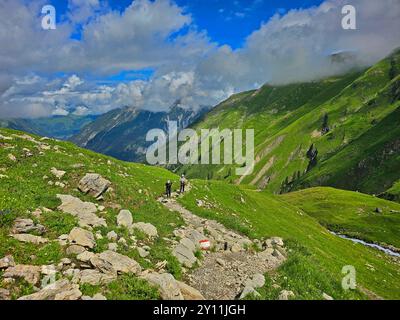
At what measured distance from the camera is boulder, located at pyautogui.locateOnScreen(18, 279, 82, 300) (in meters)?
16.1

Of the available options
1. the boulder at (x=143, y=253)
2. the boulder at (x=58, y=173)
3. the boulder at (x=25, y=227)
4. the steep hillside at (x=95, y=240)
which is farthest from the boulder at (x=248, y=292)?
the boulder at (x=58, y=173)

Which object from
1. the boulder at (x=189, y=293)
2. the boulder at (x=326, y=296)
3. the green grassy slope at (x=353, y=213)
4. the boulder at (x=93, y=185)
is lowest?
the green grassy slope at (x=353, y=213)

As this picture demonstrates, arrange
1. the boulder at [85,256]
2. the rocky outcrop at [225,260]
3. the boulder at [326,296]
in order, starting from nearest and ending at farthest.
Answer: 1. the boulder at [85,256]
2. the rocky outcrop at [225,260]
3. the boulder at [326,296]

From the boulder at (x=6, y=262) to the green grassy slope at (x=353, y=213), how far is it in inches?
5200

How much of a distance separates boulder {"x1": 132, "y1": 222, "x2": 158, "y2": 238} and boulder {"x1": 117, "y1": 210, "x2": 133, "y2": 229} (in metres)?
0.51

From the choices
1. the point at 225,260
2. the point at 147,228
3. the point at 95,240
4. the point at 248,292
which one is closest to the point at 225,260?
the point at 225,260

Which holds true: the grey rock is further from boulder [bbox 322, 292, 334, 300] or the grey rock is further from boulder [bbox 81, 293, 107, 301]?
boulder [bbox 322, 292, 334, 300]

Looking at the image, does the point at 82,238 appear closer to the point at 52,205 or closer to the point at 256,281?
the point at 52,205

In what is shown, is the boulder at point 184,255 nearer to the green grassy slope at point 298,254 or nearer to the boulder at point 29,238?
the green grassy slope at point 298,254

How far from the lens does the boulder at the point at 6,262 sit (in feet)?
57.6

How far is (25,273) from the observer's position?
17641 mm
